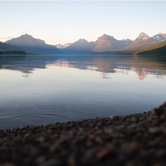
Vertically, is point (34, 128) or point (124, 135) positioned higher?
point (124, 135)

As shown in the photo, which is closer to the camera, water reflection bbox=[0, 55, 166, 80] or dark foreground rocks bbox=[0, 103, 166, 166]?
dark foreground rocks bbox=[0, 103, 166, 166]

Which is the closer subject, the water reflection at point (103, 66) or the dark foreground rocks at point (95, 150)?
the dark foreground rocks at point (95, 150)

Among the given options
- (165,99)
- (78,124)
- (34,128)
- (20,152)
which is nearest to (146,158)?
(20,152)

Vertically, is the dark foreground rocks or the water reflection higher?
the water reflection

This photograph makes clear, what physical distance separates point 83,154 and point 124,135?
1.91 meters

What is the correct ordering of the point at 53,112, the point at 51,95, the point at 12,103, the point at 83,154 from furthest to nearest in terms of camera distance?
the point at 51,95 → the point at 12,103 → the point at 53,112 → the point at 83,154

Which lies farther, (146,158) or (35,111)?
(35,111)

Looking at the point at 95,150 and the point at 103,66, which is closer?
the point at 95,150

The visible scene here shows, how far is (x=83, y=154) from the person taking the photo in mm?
5242

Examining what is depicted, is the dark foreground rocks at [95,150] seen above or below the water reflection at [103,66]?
below

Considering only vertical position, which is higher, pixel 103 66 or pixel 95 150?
pixel 103 66

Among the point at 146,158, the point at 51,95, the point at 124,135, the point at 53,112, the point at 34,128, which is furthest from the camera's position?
the point at 51,95

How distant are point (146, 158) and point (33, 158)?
3421 mm

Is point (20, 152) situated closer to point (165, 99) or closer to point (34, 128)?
point (34, 128)
